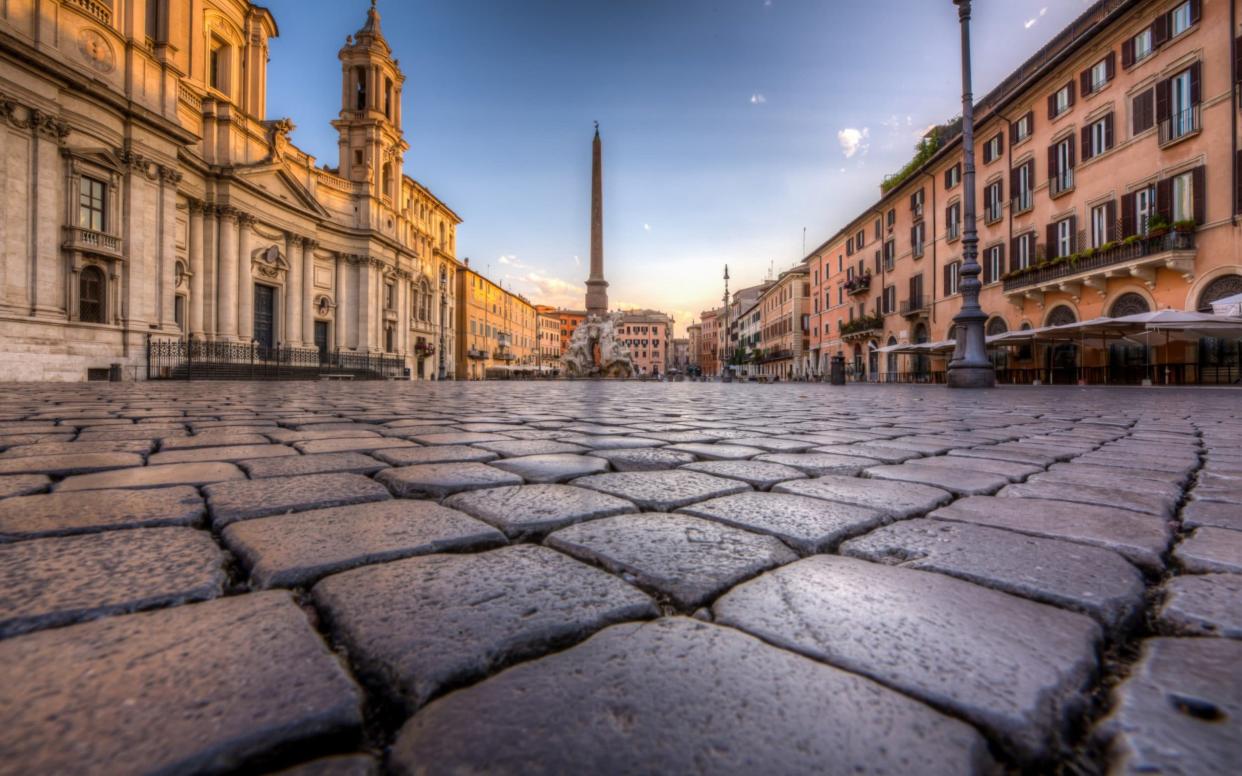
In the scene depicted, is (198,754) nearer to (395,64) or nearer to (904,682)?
(904,682)

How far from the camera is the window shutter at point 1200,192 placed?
51.4ft

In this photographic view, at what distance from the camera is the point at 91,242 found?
1672 centimetres

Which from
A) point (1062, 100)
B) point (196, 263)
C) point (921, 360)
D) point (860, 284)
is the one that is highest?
point (1062, 100)

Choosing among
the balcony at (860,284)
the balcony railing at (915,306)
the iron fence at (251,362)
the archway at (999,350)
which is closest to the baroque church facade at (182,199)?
the iron fence at (251,362)

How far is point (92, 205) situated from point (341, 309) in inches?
576

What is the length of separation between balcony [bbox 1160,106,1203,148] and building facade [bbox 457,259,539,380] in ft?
147

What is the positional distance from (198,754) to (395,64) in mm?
41040

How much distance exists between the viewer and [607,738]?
23.2 inches

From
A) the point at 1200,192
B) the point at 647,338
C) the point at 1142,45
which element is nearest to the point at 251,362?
the point at 1200,192

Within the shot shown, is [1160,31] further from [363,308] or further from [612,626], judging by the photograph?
[363,308]

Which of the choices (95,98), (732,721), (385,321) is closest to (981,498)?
(732,721)

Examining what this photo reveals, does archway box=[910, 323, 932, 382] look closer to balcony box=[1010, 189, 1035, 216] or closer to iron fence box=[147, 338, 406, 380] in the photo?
balcony box=[1010, 189, 1035, 216]

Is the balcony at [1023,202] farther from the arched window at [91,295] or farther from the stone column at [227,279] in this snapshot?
the stone column at [227,279]

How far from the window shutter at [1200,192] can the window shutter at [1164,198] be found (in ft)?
2.53
